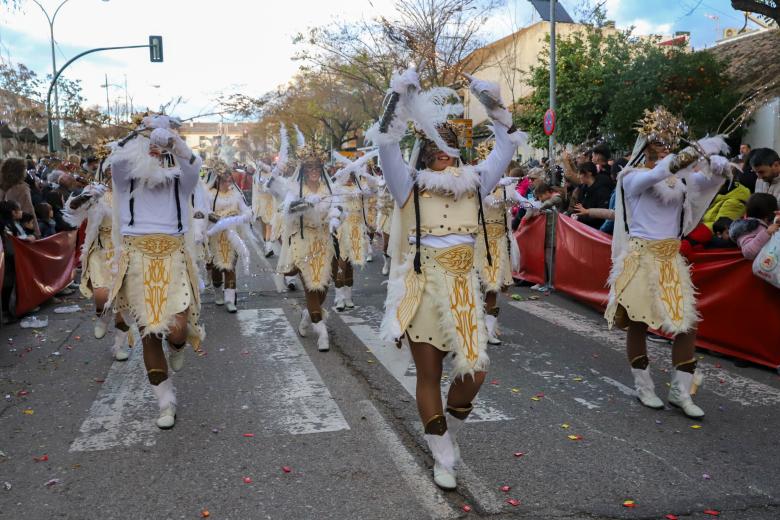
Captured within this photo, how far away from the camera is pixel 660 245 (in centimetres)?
509

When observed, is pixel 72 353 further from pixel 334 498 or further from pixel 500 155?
pixel 500 155

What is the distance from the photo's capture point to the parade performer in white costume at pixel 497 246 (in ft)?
23.2

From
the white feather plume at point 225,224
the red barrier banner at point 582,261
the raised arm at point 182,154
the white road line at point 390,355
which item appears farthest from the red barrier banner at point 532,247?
the raised arm at point 182,154

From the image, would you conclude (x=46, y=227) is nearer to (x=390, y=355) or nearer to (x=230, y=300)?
(x=230, y=300)

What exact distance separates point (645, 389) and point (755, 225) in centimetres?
211

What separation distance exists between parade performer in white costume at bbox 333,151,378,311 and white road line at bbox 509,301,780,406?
2.22 m

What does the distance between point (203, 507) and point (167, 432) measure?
49.8 inches

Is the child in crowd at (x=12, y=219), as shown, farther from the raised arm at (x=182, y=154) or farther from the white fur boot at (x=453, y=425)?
the white fur boot at (x=453, y=425)

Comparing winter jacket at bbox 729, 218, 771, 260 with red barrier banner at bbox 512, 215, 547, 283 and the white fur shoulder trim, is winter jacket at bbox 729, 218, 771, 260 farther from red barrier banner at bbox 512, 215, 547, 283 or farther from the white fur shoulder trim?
red barrier banner at bbox 512, 215, 547, 283

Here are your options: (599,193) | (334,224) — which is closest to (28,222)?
(334,224)

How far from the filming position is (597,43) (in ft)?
63.5

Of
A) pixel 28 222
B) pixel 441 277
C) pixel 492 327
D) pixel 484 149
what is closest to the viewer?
pixel 441 277

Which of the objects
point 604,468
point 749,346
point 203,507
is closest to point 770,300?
point 749,346

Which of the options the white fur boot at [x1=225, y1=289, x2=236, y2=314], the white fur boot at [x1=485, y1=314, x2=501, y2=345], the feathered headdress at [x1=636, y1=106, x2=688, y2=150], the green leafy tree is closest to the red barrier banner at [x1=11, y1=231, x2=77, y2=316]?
the white fur boot at [x1=225, y1=289, x2=236, y2=314]
